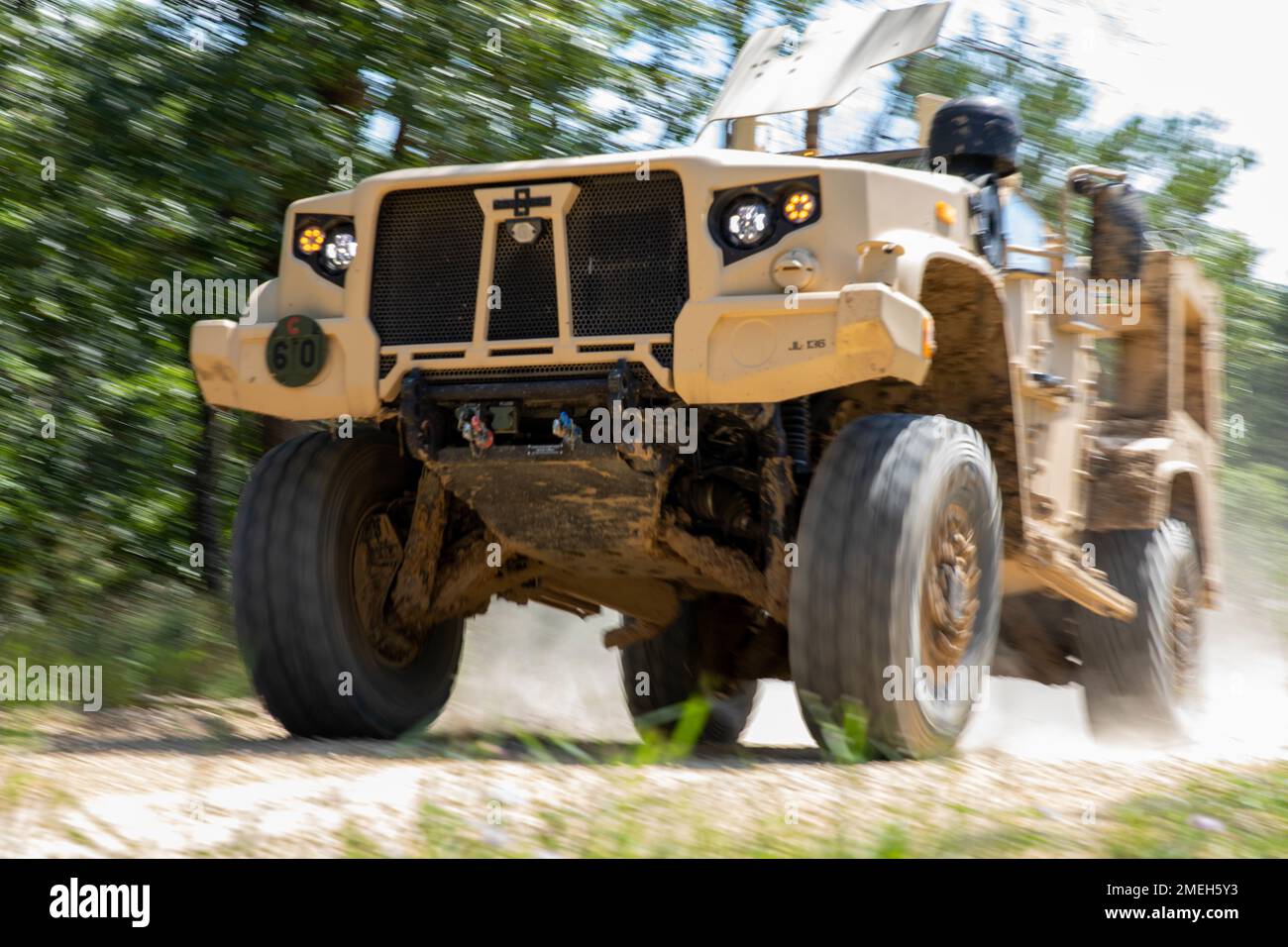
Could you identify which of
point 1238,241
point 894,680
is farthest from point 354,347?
point 1238,241

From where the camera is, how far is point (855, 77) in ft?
22.3

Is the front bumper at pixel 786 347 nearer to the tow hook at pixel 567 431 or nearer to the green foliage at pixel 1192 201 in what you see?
the tow hook at pixel 567 431

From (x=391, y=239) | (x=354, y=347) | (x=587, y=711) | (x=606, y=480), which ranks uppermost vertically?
(x=391, y=239)

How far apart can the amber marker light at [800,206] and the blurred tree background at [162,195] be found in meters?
4.04

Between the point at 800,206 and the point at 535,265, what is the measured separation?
0.95m

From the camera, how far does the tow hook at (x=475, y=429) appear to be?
538 cm

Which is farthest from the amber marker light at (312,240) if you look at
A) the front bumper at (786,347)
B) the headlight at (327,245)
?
the front bumper at (786,347)

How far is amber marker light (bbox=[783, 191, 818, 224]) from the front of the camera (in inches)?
199

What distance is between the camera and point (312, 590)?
5.75m

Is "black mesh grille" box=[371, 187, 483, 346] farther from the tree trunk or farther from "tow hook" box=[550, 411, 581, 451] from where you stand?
the tree trunk

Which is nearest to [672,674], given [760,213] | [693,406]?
[693,406]

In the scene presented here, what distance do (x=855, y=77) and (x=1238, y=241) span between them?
37.6 ft

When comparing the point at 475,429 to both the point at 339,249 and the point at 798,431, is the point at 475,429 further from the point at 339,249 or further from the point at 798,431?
the point at 798,431

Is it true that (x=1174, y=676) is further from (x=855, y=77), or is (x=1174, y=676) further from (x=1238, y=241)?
(x=1238, y=241)
